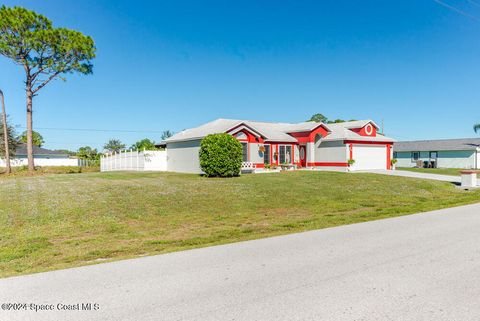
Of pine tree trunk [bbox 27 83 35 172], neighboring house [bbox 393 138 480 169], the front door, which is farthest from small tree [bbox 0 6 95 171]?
neighboring house [bbox 393 138 480 169]

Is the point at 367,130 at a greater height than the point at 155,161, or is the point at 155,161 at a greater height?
the point at 367,130

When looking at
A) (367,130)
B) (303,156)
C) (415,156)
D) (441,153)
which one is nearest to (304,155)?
(303,156)

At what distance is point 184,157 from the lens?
3155 cm

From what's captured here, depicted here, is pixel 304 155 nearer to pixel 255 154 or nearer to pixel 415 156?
pixel 255 154

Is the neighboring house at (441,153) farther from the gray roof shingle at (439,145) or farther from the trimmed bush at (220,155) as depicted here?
the trimmed bush at (220,155)

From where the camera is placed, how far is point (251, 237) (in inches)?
310

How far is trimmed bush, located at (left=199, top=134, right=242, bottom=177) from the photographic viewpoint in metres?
23.2

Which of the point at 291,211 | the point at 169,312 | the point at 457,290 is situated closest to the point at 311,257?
the point at 457,290

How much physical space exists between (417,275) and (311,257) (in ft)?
5.59

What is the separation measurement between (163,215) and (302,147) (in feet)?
82.5

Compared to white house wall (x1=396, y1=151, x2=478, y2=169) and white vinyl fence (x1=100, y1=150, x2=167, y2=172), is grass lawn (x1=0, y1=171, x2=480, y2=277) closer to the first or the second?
A: white vinyl fence (x1=100, y1=150, x2=167, y2=172)

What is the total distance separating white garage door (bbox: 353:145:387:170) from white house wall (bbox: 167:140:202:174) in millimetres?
15194

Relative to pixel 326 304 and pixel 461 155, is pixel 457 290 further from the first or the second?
pixel 461 155

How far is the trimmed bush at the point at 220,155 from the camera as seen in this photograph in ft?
76.0
